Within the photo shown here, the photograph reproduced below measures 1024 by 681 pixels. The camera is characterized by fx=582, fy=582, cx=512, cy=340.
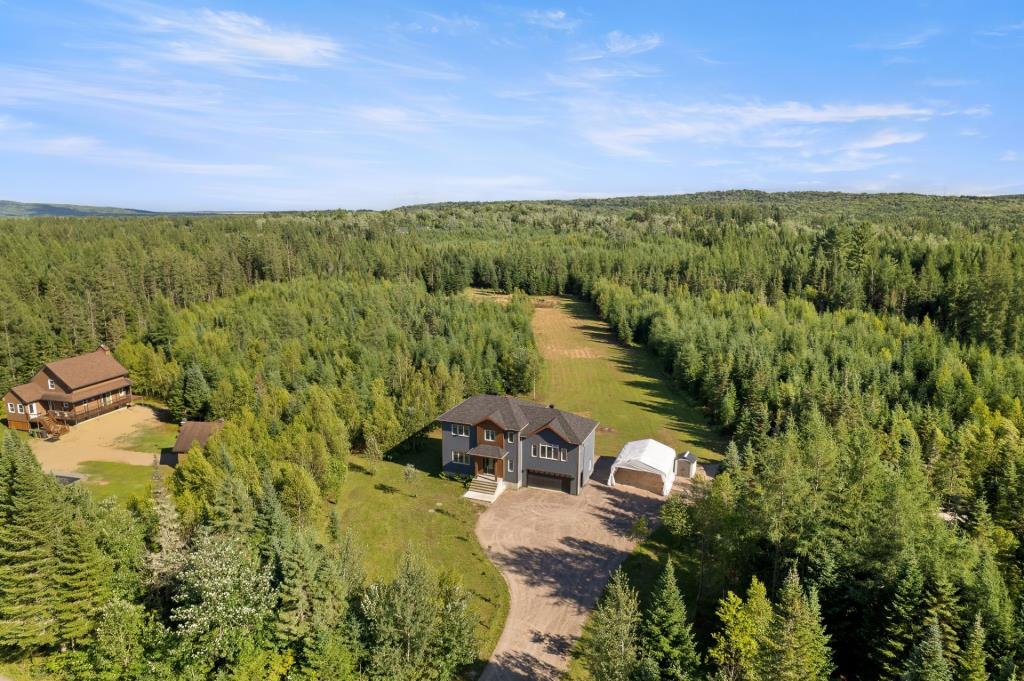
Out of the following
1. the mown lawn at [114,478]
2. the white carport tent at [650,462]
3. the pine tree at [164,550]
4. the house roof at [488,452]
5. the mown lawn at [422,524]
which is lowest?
the mown lawn at [114,478]

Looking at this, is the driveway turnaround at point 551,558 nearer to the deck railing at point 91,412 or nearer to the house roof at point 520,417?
the house roof at point 520,417

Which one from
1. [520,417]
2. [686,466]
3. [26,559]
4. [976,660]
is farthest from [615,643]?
[686,466]

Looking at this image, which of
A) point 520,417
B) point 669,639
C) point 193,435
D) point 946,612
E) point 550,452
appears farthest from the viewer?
point 193,435

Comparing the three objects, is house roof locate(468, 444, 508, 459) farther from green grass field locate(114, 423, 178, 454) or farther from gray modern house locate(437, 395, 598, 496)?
green grass field locate(114, 423, 178, 454)

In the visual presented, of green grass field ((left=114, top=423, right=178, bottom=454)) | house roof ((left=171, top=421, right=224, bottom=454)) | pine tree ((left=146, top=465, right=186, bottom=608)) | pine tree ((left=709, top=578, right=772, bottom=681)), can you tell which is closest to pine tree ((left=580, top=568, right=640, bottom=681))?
pine tree ((left=709, top=578, right=772, bottom=681))

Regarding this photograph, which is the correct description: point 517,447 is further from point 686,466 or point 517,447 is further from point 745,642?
point 745,642

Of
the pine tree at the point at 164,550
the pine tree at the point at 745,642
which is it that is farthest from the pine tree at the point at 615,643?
the pine tree at the point at 164,550
